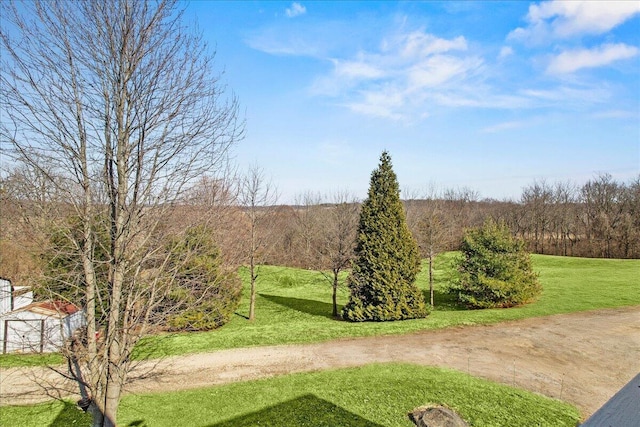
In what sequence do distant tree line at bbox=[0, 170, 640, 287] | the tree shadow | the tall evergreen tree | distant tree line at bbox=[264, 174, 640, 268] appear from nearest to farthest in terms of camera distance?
distant tree line at bbox=[0, 170, 640, 287] < the tall evergreen tree < the tree shadow < distant tree line at bbox=[264, 174, 640, 268]

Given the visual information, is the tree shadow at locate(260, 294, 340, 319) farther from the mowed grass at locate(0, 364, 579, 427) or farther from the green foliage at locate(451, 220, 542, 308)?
the mowed grass at locate(0, 364, 579, 427)

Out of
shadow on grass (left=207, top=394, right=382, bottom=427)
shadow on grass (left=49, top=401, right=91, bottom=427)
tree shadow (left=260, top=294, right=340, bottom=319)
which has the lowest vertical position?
shadow on grass (left=49, top=401, right=91, bottom=427)

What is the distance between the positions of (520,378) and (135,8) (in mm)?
11158

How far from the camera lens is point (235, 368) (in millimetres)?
10578

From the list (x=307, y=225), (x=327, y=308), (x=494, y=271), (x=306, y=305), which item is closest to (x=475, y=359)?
(x=494, y=271)

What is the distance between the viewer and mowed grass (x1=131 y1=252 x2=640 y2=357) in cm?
1320

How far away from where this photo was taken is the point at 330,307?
20.1m

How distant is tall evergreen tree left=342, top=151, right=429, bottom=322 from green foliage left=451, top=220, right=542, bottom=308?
4.01 meters

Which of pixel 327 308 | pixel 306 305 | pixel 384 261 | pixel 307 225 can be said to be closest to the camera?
pixel 384 261

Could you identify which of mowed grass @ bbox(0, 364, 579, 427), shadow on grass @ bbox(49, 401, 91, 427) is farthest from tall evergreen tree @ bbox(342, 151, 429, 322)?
shadow on grass @ bbox(49, 401, 91, 427)

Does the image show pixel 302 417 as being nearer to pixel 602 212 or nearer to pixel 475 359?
pixel 475 359

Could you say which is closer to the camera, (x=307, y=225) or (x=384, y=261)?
(x=384, y=261)

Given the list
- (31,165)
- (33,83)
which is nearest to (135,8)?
(33,83)

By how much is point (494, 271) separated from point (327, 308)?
344 inches
